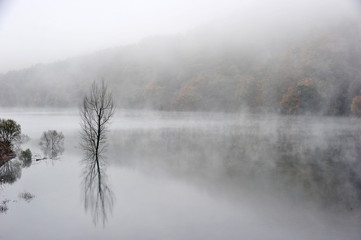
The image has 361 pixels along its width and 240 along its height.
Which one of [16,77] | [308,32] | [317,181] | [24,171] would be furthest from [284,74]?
[16,77]

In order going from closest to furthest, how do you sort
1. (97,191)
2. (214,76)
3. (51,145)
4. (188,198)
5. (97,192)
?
(188,198) → (97,192) → (97,191) → (51,145) → (214,76)

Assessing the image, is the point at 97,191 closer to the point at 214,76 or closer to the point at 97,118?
the point at 97,118

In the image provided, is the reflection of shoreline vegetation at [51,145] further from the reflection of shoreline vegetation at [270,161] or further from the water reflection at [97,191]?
the reflection of shoreline vegetation at [270,161]

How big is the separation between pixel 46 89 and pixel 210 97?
74.2 metres

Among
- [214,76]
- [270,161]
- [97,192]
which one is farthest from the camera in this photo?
[214,76]

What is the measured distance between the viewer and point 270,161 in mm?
20297

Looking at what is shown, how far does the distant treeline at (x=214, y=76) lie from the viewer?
219ft

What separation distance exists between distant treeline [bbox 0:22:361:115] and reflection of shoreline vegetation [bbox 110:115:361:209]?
127 feet

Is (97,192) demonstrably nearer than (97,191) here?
Yes

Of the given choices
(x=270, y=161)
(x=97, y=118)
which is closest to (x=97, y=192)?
(x=97, y=118)

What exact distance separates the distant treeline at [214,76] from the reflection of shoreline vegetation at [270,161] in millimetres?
38656

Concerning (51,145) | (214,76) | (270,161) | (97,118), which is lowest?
(270,161)

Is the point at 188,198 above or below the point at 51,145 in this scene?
below

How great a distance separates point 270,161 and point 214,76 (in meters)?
73.1
